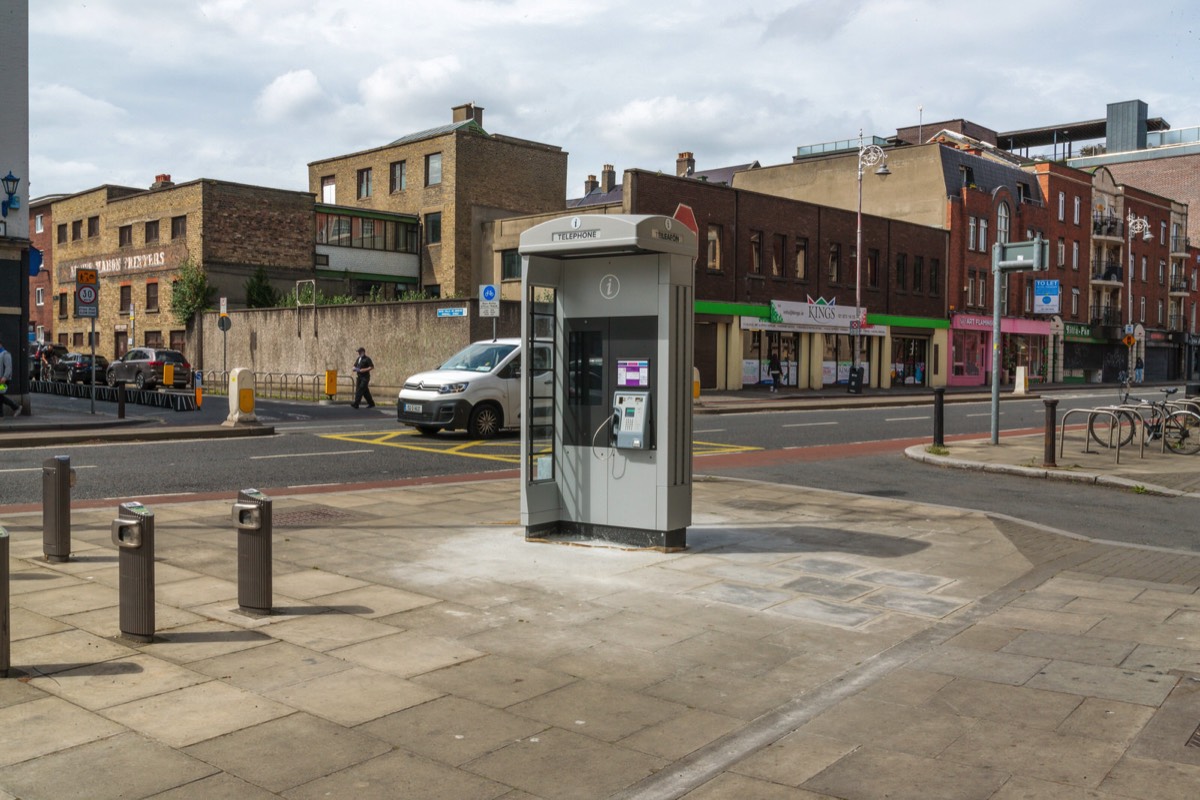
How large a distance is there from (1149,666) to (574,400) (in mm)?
4836

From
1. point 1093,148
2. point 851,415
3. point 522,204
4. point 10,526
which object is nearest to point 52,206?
point 522,204

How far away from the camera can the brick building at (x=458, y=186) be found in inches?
1989

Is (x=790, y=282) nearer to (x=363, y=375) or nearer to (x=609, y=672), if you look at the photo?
(x=363, y=375)

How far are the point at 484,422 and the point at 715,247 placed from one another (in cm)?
2343

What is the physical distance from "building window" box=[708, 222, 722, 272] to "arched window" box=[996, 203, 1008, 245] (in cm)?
2289

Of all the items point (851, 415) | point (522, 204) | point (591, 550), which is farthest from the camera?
point (522, 204)

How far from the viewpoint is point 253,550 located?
21.3 feet

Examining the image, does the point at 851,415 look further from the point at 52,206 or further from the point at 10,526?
the point at 52,206

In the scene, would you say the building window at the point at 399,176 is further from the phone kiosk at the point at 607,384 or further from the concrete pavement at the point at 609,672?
the phone kiosk at the point at 607,384

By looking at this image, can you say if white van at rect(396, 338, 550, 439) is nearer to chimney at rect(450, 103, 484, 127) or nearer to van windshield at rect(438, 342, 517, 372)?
van windshield at rect(438, 342, 517, 372)

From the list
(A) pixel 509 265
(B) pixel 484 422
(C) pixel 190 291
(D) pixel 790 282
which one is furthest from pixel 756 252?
(B) pixel 484 422

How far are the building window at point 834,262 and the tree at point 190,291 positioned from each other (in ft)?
89.8

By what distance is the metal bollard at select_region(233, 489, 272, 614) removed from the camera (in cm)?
638

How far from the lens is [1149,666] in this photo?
18.8ft
